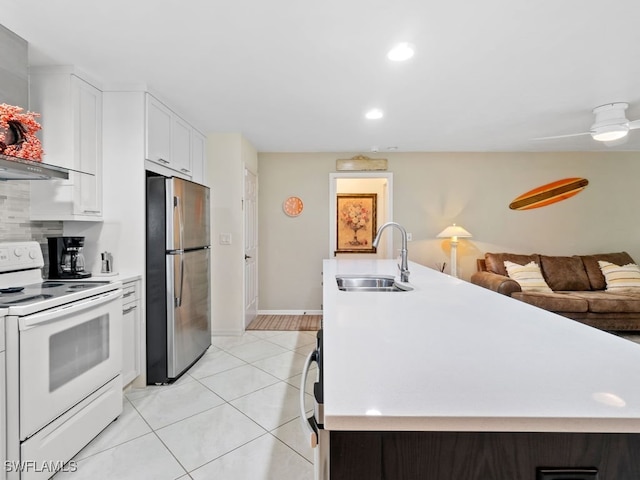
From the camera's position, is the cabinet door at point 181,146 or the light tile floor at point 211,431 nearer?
the light tile floor at point 211,431

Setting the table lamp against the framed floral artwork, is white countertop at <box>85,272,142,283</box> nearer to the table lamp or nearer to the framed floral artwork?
the framed floral artwork

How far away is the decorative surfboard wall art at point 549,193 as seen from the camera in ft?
14.9

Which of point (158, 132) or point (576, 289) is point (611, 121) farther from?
point (158, 132)

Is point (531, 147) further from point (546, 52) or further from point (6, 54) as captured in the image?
point (6, 54)

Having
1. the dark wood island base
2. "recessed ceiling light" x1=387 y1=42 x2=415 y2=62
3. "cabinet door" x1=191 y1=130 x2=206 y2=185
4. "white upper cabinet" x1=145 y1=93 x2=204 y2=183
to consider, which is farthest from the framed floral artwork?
the dark wood island base

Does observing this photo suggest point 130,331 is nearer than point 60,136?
No

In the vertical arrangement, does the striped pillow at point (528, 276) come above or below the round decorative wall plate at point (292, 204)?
below

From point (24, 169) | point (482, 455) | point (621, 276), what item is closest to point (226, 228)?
point (24, 169)

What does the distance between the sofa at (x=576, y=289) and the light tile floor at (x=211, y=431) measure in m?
2.75

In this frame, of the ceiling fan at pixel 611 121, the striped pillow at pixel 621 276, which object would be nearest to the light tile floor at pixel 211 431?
the ceiling fan at pixel 611 121

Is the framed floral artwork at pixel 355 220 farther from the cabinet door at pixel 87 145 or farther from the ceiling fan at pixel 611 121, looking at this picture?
the cabinet door at pixel 87 145

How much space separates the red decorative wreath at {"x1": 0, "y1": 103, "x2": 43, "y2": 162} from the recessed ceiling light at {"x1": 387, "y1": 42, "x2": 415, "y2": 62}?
7.10 ft

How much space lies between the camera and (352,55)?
81.0 inches

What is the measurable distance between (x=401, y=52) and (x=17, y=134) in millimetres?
2296
